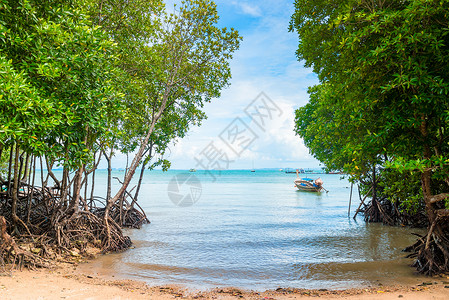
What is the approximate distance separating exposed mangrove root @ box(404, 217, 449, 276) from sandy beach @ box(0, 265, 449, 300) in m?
0.26

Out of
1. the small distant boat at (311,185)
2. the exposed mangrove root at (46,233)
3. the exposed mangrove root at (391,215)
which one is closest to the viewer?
the exposed mangrove root at (46,233)

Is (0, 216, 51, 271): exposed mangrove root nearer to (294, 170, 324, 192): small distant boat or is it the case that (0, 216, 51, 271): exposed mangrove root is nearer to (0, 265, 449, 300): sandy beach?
(0, 265, 449, 300): sandy beach

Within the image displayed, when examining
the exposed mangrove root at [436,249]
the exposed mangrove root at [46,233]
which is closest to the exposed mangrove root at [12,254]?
the exposed mangrove root at [46,233]

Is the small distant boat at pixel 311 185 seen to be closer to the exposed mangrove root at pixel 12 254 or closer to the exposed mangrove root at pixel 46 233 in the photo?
the exposed mangrove root at pixel 46 233

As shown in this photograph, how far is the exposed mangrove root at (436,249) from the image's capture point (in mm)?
6621

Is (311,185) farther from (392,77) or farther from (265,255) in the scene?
(392,77)

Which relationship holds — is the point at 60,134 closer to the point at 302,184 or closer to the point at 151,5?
the point at 151,5

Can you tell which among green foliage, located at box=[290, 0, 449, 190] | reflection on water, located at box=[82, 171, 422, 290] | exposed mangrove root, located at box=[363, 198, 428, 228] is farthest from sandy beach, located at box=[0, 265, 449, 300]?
exposed mangrove root, located at box=[363, 198, 428, 228]

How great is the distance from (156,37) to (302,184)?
113 ft

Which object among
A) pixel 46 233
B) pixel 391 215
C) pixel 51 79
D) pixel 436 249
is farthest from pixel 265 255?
pixel 391 215

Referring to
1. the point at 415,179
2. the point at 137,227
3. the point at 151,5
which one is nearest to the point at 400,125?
the point at 415,179

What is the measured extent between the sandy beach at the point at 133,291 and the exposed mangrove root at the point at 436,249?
260 millimetres

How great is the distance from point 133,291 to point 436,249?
21.9 ft

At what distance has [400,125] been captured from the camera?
6227 mm
